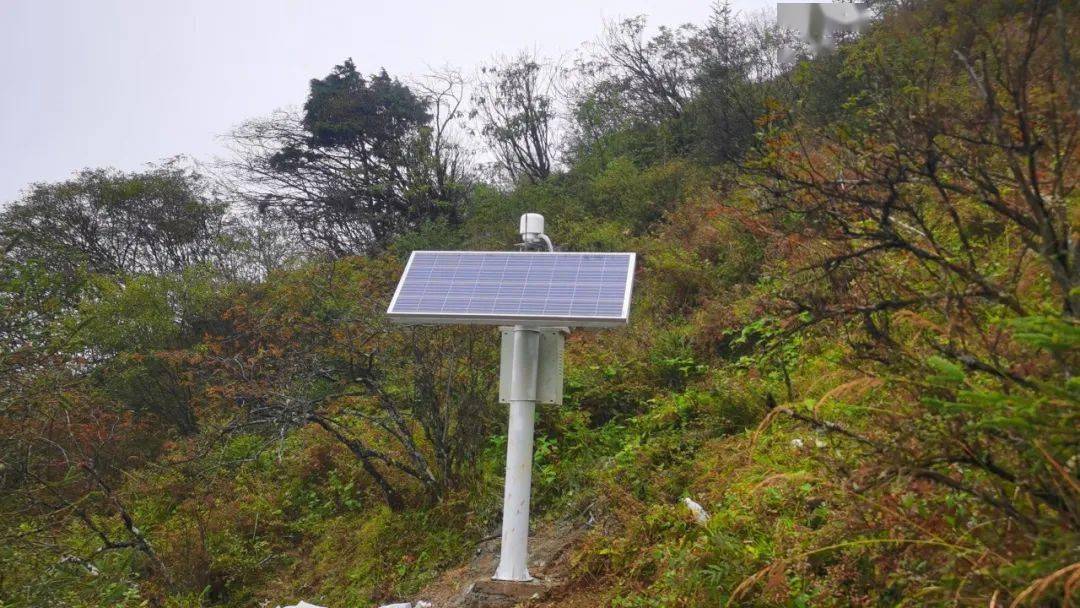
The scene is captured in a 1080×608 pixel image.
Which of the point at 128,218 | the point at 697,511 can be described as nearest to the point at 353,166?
the point at 128,218

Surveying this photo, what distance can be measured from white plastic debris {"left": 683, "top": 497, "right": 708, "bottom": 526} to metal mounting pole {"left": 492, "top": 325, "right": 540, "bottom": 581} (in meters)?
→ 1.04

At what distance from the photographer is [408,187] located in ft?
68.0

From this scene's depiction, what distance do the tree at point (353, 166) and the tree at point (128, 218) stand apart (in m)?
1.64

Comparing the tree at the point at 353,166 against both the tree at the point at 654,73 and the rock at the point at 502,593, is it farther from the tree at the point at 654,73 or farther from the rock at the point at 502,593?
the rock at the point at 502,593

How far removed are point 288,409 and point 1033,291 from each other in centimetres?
602

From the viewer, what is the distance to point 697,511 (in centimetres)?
553

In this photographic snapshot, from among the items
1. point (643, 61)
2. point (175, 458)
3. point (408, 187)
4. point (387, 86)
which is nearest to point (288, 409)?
point (175, 458)

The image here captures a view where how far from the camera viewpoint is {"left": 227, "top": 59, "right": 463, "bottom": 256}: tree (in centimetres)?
2058

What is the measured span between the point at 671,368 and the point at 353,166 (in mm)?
15321

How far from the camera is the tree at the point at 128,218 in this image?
23.1 meters

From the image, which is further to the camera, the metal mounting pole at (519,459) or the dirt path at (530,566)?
the dirt path at (530,566)

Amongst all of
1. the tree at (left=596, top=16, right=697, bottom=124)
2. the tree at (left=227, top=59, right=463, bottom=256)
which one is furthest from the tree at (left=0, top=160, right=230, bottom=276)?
the tree at (left=596, top=16, right=697, bottom=124)

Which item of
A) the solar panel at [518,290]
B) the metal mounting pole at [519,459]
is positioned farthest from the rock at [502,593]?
the solar panel at [518,290]

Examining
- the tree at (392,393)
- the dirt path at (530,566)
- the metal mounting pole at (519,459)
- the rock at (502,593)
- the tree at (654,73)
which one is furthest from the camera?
the tree at (654,73)
